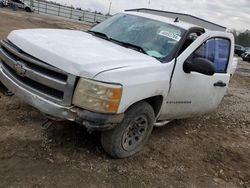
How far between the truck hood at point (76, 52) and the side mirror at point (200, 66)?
0.53 meters

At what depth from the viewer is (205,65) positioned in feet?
15.4

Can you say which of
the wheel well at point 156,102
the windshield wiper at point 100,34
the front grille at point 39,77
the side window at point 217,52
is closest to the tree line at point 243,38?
the side window at point 217,52

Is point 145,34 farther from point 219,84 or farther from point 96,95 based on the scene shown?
point 96,95

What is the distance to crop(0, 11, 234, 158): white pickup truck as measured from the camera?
12.6 feet

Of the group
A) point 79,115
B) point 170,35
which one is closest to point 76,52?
point 79,115

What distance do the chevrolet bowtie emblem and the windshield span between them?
144 centimetres

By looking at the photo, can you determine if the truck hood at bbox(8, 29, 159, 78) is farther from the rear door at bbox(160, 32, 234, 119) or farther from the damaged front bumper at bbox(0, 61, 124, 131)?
the rear door at bbox(160, 32, 234, 119)

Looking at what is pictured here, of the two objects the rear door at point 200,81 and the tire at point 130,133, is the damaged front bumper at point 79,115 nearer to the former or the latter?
the tire at point 130,133

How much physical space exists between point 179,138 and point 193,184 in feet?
4.90

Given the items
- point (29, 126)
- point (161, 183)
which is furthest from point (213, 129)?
point (29, 126)

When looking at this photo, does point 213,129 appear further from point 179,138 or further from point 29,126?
point 29,126

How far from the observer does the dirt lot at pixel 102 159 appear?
3984 millimetres

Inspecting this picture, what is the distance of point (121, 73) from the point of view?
3.92 meters

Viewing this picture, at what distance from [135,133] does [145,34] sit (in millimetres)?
1417
